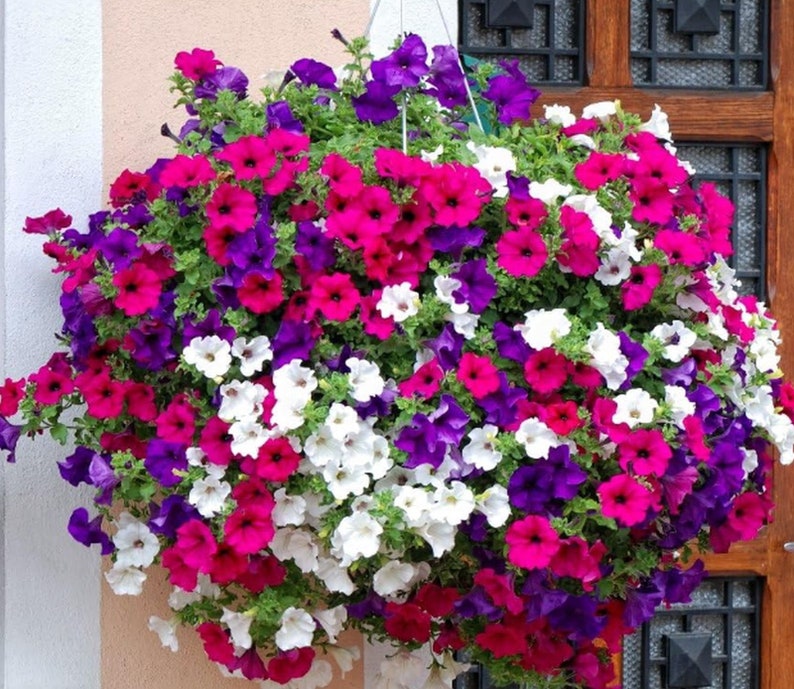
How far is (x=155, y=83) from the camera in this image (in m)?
2.61

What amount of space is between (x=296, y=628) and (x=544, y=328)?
1.87 feet

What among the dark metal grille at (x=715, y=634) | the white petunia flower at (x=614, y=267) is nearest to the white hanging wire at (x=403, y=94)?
the white petunia flower at (x=614, y=267)

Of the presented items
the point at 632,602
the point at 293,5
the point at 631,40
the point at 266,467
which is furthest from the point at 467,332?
the point at 631,40

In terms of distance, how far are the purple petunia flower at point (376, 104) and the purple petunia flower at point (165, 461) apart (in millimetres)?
588

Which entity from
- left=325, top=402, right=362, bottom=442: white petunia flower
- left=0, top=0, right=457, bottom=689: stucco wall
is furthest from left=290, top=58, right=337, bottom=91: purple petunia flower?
left=325, top=402, right=362, bottom=442: white petunia flower

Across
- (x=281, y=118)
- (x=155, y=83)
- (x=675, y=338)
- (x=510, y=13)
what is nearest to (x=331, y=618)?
(x=675, y=338)

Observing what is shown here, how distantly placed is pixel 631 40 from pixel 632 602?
4.18 ft

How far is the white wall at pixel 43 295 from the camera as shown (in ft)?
8.38

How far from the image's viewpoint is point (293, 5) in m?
2.68

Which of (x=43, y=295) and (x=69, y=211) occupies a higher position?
(x=69, y=211)

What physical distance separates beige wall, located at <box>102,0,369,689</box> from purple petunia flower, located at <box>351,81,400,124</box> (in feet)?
1.21

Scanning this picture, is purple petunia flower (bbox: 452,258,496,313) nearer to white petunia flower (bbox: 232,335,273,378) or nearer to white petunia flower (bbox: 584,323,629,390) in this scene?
white petunia flower (bbox: 584,323,629,390)

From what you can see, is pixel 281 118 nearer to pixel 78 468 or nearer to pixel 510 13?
pixel 78 468

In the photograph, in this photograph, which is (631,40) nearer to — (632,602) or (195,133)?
(195,133)
